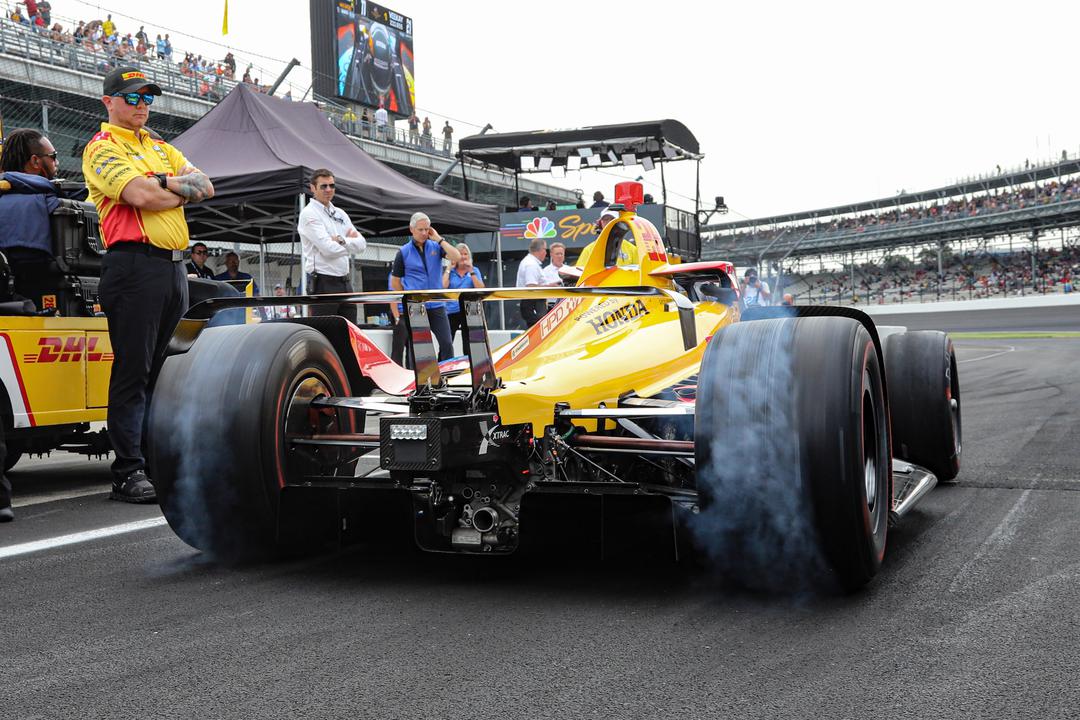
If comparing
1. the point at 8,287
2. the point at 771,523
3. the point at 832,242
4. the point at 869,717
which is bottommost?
the point at 869,717

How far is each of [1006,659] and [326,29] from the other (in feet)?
137

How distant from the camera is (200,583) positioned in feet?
10.9

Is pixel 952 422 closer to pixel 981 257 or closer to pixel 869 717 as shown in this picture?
pixel 869 717

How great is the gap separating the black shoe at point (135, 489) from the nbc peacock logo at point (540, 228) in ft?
60.0

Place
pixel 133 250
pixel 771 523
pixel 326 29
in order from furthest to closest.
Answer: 1. pixel 326 29
2. pixel 133 250
3. pixel 771 523

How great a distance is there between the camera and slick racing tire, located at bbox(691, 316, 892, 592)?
9.49ft

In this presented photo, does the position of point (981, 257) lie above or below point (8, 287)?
above

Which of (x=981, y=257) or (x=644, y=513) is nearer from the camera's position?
(x=644, y=513)

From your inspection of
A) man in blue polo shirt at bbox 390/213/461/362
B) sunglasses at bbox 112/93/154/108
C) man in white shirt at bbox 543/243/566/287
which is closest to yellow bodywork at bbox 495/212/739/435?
sunglasses at bbox 112/93/154/108

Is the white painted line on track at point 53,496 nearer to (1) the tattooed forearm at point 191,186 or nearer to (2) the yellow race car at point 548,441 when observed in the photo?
(1) the tattooed forearm at point 191,186

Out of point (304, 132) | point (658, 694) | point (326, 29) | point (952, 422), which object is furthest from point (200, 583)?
point (326, 29)

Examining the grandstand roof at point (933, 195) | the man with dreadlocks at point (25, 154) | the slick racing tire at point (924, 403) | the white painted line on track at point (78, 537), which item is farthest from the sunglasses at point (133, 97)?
the grandstand roof at point (933, 195)

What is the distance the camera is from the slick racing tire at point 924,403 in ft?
16.2

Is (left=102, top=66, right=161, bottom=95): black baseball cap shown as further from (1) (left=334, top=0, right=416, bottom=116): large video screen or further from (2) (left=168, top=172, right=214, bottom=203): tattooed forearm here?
(1) (left=334, top=0, right=416, bottom=116): large video screen
